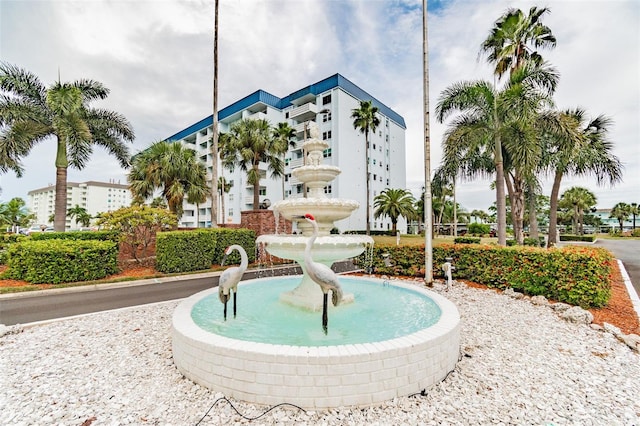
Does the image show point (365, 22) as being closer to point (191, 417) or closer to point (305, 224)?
point (305, 224)

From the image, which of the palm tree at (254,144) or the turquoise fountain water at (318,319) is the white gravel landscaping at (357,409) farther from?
the palm tree at (254,144)

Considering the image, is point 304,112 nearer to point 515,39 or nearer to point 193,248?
point 515,39

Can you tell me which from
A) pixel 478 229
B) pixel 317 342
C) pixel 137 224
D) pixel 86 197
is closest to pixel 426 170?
pixel 317 342

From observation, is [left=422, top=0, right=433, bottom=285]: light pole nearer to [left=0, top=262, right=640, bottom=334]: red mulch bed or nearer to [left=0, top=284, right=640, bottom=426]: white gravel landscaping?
[left=0, top=262, right=640, bottom=334]: red mulch bed

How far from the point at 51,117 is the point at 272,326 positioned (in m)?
18.8

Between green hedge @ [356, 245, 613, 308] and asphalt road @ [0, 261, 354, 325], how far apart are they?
8.52 meters

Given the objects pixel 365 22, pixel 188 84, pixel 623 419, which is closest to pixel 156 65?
pixel 188 84

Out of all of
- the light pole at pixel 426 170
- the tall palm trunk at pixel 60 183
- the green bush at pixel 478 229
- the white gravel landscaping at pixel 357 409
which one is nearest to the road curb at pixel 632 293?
the white gravel landscaping at pixel 357 409

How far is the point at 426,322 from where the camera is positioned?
4.87 metres

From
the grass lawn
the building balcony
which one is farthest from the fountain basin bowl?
the building balcony

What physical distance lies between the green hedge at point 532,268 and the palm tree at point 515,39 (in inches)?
444

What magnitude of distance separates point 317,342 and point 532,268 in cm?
762

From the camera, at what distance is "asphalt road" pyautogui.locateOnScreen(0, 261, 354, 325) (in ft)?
23.1

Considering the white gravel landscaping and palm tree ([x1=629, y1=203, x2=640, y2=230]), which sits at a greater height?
palm tree ([x1=629, y1=203, x2=640, y2=230])
